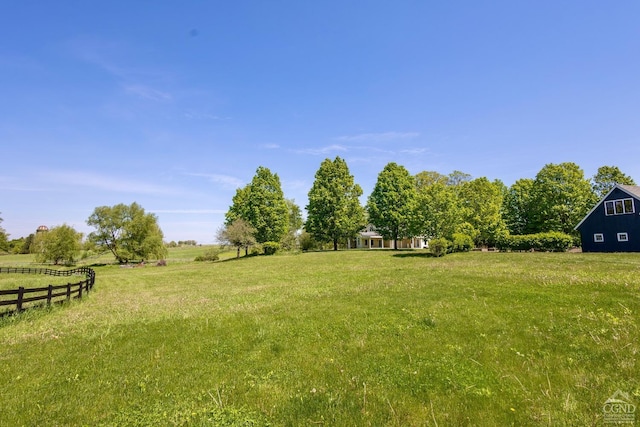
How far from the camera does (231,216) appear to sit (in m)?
72.6

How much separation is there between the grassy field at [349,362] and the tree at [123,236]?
58.8 metres

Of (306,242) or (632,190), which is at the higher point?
(632,190)

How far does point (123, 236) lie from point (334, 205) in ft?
158

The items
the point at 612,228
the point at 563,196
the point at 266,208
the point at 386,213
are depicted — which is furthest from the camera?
the point at 266,208

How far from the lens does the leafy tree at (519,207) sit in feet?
184

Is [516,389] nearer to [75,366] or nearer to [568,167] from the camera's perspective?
[75,366]

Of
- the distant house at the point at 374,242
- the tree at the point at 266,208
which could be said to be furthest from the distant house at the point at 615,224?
the tree at the point at 266,208

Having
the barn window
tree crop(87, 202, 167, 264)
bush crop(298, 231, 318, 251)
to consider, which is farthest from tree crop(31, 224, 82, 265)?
the barn window

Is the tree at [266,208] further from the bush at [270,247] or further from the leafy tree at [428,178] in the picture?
the leafy tree at [428,178]

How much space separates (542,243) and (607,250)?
816 centimetres

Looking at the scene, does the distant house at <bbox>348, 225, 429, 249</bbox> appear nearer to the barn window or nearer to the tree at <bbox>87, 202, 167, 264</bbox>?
the barn window

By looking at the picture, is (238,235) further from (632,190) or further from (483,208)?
(632,190)

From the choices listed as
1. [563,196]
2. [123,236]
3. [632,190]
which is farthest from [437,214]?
[123,236]

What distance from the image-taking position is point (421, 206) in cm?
4266
